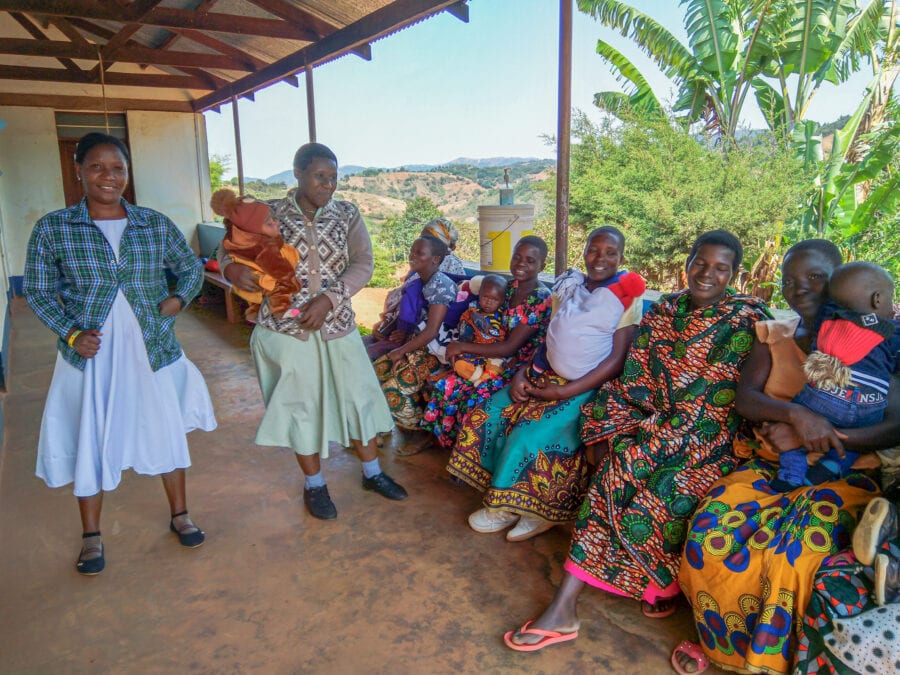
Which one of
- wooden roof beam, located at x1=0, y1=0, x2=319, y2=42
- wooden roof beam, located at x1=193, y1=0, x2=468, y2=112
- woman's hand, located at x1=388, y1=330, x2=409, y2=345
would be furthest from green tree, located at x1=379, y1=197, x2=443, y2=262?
woman's hand, located at x1=388, y1=330, x2=409, y2=345

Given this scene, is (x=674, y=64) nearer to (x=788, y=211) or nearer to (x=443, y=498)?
(x=788, y=211)

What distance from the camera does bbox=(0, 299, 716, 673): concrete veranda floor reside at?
1823 millimetres

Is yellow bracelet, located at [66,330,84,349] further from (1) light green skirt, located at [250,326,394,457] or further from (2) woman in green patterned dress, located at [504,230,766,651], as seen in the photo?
(2) woman in green patterned dress, located at [504,230,766,651]

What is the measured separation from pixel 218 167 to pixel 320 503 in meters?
15.7

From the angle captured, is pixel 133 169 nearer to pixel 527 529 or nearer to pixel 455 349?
pixel 455 349

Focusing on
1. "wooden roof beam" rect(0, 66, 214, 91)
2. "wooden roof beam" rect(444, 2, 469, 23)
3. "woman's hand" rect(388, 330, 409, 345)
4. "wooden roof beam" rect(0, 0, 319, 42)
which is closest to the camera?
"woman's hand" rect(388, 330, 409, 345)

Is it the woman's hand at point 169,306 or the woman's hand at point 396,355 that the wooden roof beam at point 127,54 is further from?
the woman's hand at point 169,306

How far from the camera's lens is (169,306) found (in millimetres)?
2244

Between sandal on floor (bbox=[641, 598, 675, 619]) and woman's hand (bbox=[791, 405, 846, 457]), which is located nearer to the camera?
woman's hand (bbox=[791, 405, 846, 457])

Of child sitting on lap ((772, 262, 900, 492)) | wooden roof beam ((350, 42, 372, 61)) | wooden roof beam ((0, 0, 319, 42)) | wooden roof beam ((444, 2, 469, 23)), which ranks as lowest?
child sitting on lap ((772, 262, 900, 492))

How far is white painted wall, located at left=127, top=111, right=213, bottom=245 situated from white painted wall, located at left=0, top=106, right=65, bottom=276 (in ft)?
3.59

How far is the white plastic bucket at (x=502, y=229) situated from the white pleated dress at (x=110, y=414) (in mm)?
2329

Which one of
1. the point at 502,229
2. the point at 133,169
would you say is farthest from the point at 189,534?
the point at 133,169

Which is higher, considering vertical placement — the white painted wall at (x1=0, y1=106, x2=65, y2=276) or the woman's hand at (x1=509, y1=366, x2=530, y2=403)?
the white painted wall at (x1=0, y1=106, x2=65, y2=276)
